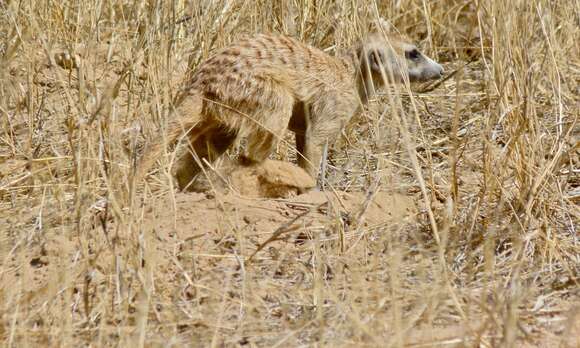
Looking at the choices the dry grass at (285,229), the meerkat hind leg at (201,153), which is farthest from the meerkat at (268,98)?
the dry grass at (285,229)

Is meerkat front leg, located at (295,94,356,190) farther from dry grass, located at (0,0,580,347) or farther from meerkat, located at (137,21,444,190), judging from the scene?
dry grass, located at (0,0,580,347)

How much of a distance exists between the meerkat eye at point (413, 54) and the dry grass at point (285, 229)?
305 millimetres

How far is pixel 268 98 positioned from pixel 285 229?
909 millimetres

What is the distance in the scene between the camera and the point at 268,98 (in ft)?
14.6

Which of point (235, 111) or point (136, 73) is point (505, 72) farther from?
point (136, 73)

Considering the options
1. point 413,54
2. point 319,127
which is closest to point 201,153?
point 319,127

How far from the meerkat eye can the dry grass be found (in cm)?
30

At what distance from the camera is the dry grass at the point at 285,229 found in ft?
9.65

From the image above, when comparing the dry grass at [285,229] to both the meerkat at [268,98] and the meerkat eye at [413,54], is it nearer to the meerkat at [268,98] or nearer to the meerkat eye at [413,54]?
the meerkat at [268,98]

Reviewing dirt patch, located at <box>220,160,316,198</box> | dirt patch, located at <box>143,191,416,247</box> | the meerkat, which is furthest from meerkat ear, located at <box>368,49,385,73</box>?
dirt patch, located at <box>143,191,416,247</box>

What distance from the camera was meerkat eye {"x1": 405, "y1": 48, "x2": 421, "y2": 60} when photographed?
17.3ft

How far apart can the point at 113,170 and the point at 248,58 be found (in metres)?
1.26

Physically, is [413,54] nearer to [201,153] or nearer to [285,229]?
[201,153]

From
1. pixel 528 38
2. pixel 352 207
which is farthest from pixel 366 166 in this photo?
pixel 528 38
